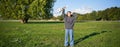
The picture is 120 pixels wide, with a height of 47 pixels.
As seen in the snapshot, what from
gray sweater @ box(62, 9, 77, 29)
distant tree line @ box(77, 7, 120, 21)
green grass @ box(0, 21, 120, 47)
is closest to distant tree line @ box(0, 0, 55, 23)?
green grass @ box(0, 21, 120, 47)

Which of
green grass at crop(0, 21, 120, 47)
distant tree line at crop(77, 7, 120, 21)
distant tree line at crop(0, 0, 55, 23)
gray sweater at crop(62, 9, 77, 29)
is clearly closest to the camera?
gray sweater at crop(62, 9, 77, 29)

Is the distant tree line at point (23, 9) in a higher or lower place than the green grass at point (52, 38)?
higher

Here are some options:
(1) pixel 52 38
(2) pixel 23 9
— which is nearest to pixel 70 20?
(1) pixel 52 38

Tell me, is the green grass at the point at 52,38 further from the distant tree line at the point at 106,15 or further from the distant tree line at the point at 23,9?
the distant tree line at the point at 106,15

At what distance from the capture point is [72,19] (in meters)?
12.7

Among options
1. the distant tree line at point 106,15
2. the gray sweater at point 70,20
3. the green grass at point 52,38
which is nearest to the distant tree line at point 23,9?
the green grass at point 52,38

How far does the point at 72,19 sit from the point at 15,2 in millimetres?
46835

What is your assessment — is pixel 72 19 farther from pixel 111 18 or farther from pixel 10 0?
pixel 111 18

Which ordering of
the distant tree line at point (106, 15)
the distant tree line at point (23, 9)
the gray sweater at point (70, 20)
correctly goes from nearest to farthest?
1. the gray sweater at point (70, 20)
2. the distant tree line at point (23, 9)
3. the distant tree line at point (106, 15)

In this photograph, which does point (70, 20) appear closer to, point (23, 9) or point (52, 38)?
point (52, 38)

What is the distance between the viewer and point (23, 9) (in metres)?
56.7

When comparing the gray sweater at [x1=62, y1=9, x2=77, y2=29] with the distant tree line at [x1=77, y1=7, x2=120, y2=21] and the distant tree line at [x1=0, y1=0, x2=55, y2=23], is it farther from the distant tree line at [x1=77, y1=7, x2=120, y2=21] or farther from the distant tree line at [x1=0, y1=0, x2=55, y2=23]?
the distant tree line at [x1=77, y1=7, x2=120, y2=21]

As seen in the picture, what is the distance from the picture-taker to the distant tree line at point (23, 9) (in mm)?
56469

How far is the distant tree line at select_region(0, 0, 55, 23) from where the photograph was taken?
56.5 meters
